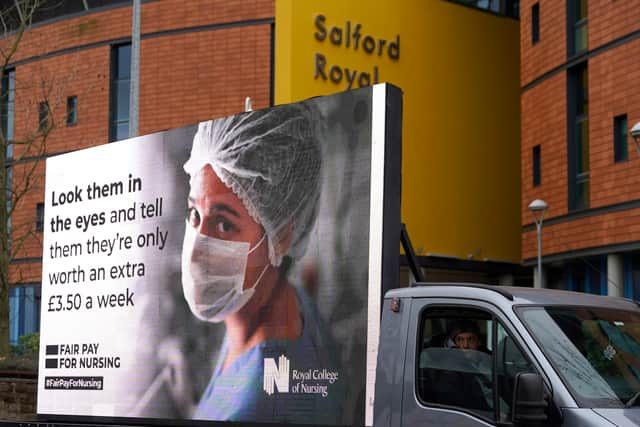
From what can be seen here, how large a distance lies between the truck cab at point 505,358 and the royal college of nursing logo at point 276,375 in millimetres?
830

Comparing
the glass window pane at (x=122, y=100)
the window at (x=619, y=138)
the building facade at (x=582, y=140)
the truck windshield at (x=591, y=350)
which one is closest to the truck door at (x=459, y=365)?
the truck windshield at (x=591, y=350)

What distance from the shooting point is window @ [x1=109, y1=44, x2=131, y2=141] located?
39781 mm

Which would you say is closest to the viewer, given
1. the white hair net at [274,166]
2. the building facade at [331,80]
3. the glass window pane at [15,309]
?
the white hair net at [274,166]

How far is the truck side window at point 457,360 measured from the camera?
19.2 feet

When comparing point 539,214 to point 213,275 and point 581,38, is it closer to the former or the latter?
point 581,38

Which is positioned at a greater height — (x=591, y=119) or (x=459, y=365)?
(x=591, y=119)

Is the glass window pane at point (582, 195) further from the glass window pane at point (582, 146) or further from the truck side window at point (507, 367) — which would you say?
the truck side window at point (507, 367)

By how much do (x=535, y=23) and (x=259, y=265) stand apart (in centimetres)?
2392

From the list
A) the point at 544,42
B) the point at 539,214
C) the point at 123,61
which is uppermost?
the point at 123,61

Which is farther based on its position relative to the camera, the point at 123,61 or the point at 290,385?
the point at 123,61

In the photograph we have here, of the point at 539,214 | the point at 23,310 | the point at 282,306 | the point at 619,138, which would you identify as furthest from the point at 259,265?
the point at 23,310

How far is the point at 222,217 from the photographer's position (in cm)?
775

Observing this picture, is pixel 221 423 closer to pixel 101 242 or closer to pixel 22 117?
pixel 101 242

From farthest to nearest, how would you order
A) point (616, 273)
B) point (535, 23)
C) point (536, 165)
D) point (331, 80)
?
point (535, 23)
point (536, 165)
point (616, 273)
point (331, 80)
